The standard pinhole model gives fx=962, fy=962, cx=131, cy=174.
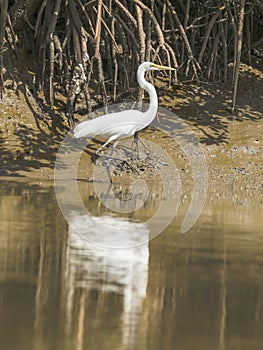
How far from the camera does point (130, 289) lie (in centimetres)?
581

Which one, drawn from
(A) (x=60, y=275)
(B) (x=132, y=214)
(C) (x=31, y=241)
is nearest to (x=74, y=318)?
(A) (x=60, y=275)

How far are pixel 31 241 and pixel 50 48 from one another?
835 centimetres

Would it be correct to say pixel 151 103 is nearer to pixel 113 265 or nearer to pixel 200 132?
pixel 200 132

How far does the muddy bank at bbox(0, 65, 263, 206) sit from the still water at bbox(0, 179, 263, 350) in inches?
163

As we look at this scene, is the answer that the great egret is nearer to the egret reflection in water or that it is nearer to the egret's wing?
the egret's wing

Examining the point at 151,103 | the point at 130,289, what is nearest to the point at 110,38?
the point at 151,103

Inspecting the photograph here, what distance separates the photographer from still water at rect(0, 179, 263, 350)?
4.71m

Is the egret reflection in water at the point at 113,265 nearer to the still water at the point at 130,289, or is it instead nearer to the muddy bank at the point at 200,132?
the still water at the point at 130,289

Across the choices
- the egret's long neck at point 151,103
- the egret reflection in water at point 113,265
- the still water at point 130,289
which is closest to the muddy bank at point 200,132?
the egret's long neck at point 151,103

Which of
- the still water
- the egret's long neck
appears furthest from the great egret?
the still water

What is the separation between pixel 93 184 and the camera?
41.0 feet

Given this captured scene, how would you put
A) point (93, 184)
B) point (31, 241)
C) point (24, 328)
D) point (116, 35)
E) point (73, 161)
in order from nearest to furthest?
point (24, 328)
point (31, 241)
point (93, 184)
point (73, 161)
point (116, 35)

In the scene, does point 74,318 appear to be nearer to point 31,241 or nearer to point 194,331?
point 194,331

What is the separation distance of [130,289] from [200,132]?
9.85 m
